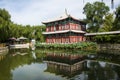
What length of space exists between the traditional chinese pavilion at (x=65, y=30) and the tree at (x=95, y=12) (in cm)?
324

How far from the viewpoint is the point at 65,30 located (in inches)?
1721

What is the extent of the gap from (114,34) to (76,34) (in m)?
9.62

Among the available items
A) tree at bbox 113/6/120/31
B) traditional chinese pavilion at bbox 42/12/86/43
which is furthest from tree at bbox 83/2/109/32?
tree at bbox 113/6/120/31

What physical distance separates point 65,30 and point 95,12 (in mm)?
11951

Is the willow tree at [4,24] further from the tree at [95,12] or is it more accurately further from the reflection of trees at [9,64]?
the tree at [95,12]

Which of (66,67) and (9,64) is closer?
(66,67)

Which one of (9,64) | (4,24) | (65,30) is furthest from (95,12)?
(9,64)

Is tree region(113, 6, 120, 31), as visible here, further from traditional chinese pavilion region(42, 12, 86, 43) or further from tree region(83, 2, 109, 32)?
traditional chinese pavilion region(42, 12, 86, 43)

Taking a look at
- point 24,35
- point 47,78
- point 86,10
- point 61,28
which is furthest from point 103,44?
point 24,35

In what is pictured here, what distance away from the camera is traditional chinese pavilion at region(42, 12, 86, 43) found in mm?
42594

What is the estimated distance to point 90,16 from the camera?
5053cm

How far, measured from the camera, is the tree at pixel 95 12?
4944 cm

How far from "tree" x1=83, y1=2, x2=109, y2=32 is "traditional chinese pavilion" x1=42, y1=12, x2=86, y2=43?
3237mm

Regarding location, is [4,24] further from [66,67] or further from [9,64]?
[66,67]
